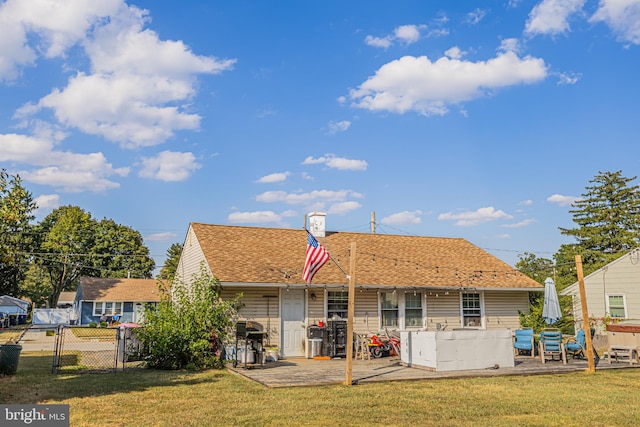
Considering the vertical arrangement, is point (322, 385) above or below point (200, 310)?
below

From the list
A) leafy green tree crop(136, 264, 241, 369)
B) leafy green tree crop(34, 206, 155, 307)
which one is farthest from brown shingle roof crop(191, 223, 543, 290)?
leafy green tree crop(34, 206, 155, 307)

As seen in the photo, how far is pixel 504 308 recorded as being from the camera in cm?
2092

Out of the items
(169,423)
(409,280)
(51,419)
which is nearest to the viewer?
(51,419)

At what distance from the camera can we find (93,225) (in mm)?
62344

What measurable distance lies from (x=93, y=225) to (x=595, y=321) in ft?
183

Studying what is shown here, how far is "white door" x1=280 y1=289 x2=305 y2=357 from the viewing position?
56.7 feet

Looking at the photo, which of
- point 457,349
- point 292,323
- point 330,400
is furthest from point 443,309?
point 330,400

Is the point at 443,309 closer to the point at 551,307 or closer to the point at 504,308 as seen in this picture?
the point at 504,308

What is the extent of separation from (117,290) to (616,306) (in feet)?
140

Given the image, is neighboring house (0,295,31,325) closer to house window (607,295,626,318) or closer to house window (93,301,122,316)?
house window (93,301,122,316)

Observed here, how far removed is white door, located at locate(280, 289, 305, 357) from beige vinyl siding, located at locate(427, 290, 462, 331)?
5.07 metres

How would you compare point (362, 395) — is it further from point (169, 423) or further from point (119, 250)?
point (119, 250)

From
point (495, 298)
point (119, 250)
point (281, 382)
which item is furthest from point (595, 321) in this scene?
point (119, 250)

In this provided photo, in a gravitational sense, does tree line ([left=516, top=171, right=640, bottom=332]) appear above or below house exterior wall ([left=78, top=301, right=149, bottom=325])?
above
